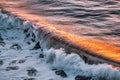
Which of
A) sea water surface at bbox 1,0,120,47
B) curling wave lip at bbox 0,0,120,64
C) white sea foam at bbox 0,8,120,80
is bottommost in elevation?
white sea foam at bbox 0,8,120,80

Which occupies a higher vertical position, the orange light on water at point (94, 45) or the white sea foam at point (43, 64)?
the orange light on water at point (94, 45)

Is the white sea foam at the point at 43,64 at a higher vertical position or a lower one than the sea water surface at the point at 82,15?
lower

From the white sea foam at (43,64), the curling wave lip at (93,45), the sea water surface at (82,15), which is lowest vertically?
the white sea foam at (43,64)

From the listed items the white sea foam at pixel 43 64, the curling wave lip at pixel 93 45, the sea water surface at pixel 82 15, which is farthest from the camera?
the sea water surface at pixel 82 15

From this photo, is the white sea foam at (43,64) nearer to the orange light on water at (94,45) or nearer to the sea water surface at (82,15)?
the orange light on water at (94,45)

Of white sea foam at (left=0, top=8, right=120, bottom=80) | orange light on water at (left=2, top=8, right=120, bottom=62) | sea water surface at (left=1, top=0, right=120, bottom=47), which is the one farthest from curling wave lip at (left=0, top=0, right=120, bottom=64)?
white sea foam at (left=0, top=8, right=120, bottom=80)

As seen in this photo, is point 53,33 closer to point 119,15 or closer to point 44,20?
point 44,20

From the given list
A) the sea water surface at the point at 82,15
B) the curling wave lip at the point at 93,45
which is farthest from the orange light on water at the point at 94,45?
the sea water surface at the point at 82,15

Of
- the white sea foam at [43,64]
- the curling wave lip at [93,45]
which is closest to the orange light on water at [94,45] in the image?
the curling wave lip at [93,45]

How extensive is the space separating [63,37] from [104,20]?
1.75m

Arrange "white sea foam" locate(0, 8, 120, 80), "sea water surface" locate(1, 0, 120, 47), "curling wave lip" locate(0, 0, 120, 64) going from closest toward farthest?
"white sea foam" locate(0, 8, 120, 80) < "curling wave lip" locate(0, 0, 120, 64) < "sea water surface" locate(1, 0, 120, 47)

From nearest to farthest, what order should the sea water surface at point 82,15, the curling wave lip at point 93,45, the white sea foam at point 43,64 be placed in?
the white sea foam at point 43,64
the curling wave lip at point 93,45
the sea water surface at point 82,15

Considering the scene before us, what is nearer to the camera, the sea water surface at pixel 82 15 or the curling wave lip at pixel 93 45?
the curling wave lip at pixel 93 45

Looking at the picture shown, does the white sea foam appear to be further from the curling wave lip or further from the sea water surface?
the sea water surface
